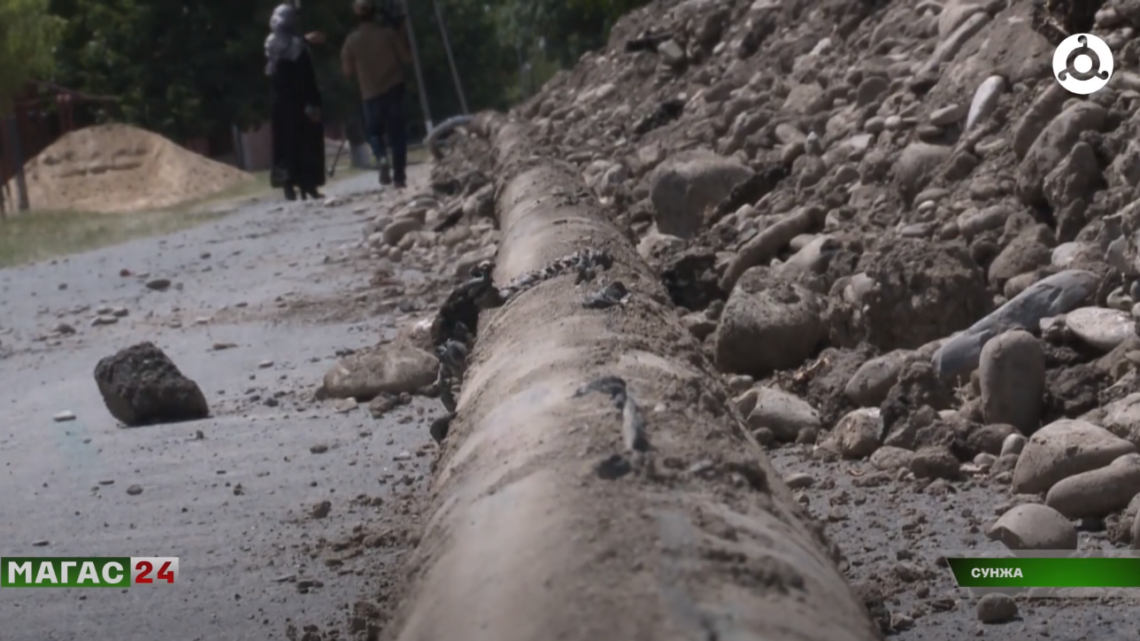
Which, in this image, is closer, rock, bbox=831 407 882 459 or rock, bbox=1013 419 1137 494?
rock, bbox=1013 419 1137 494

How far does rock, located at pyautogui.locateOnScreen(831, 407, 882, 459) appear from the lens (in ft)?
16.2

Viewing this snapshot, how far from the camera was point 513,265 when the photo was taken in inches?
226

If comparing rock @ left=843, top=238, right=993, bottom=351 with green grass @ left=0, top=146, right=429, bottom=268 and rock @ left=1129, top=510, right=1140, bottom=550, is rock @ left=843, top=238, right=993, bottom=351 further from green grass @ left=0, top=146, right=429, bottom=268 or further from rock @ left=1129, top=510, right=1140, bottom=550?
green grass @ left=0, top=146, right=429, bottom=268

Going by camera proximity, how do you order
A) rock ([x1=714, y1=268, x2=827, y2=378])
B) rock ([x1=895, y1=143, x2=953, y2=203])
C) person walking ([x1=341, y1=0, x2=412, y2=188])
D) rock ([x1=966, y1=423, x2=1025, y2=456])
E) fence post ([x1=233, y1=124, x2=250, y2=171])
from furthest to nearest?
1. fence post ([x1=233, y1=124, x2=250, y2=171])
2. person walking ([x1=341, y1=0, x2=412, y2=188])
3. rock ([x1=895, y1=143, x2=953, y2=203])
4. rock ([x1=714, y1=268, x2=827, y2=378])
5. rock ([x1=966, y1=423, x2=1025, y2=456])

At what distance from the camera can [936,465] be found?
4574 millimetres

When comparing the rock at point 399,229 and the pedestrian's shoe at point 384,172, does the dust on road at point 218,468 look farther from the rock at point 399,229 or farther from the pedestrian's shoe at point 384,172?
the pedestrian's shoe at point 384,172

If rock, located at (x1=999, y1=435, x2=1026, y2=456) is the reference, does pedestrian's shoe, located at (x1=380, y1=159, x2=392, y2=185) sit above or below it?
above

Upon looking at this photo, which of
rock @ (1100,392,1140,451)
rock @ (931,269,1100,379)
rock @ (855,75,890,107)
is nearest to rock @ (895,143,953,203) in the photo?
rock @ (855,75,890,107)

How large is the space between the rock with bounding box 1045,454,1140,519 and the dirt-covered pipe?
0.95 m

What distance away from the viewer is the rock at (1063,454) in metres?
4.24

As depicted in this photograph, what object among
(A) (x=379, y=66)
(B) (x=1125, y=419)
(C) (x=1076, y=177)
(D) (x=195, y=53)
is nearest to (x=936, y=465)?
(B) (x=1125, y=419)

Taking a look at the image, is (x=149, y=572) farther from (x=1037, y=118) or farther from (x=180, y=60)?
(x=180, y=60)

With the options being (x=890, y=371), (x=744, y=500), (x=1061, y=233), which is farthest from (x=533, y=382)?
(x=1061, y=233)

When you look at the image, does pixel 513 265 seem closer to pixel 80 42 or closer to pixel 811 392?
pixel 811 392
